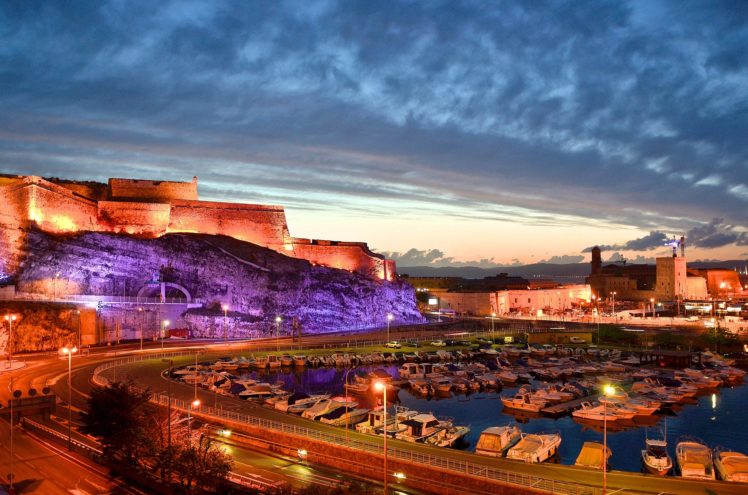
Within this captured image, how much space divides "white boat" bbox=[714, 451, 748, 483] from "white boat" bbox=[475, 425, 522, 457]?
8612mm

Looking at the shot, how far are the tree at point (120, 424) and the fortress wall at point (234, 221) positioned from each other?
5113cm

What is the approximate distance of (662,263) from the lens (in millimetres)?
107312

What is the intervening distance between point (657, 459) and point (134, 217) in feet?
205

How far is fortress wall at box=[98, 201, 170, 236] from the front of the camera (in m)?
68.8

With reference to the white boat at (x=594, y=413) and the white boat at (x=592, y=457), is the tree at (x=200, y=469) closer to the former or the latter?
the white boat at (x=592, y=457)

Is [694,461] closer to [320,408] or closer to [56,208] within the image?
[320,408]

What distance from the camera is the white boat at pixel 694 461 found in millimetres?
24031

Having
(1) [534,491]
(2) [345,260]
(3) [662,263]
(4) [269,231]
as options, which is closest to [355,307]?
(2) [345,260]

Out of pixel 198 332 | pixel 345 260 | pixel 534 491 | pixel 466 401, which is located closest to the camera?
pixel 534 491

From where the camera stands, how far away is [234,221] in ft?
251

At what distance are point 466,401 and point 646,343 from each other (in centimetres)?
3337

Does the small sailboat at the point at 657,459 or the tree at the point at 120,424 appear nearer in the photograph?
the tree at the point at 120,424

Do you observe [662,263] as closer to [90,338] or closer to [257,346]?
[257,346]

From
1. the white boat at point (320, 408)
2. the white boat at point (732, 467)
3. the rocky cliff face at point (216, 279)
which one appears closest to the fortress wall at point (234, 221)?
the rocky cliff face at point (216, 279)
